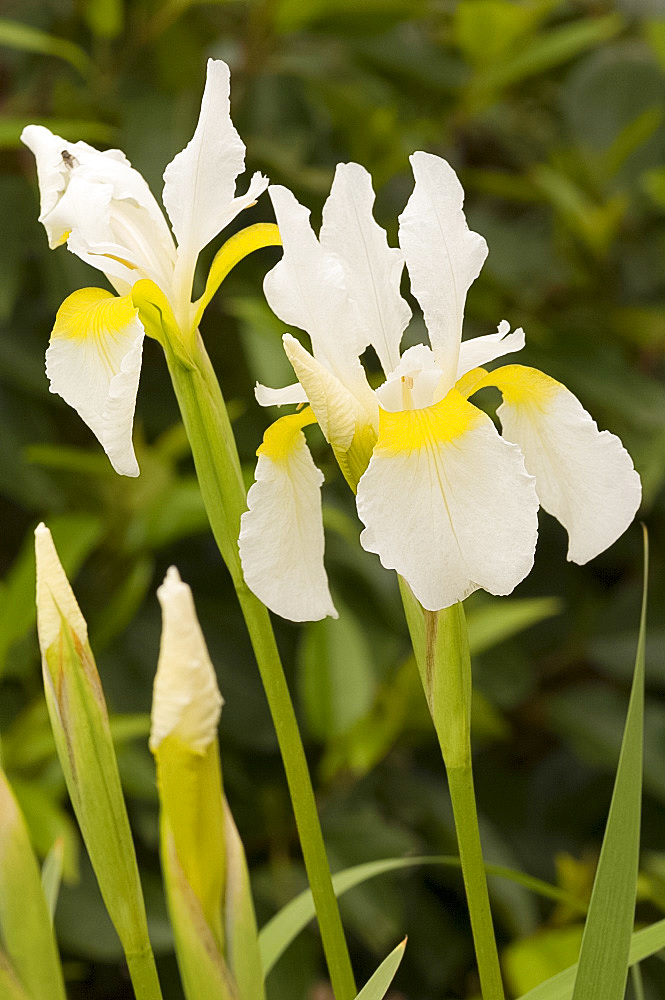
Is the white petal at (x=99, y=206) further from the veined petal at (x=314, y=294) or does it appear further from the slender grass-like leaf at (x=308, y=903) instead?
the slender grass-like leaf at (x=308, y=903)

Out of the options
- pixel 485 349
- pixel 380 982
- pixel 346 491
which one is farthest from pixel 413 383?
pixel 346 491

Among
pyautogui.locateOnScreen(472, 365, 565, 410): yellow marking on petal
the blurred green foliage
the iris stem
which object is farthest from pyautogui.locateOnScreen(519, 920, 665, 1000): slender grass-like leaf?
the blurred green foliage

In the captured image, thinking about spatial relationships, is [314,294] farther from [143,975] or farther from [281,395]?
[143,975]

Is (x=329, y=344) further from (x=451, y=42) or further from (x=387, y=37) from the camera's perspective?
(x=451, y=42)

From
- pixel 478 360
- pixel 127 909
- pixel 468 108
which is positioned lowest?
pixel 127 909

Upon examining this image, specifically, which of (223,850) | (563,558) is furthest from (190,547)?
(223,850)

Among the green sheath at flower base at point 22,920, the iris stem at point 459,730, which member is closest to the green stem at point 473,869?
the iris stem at point 459,730
